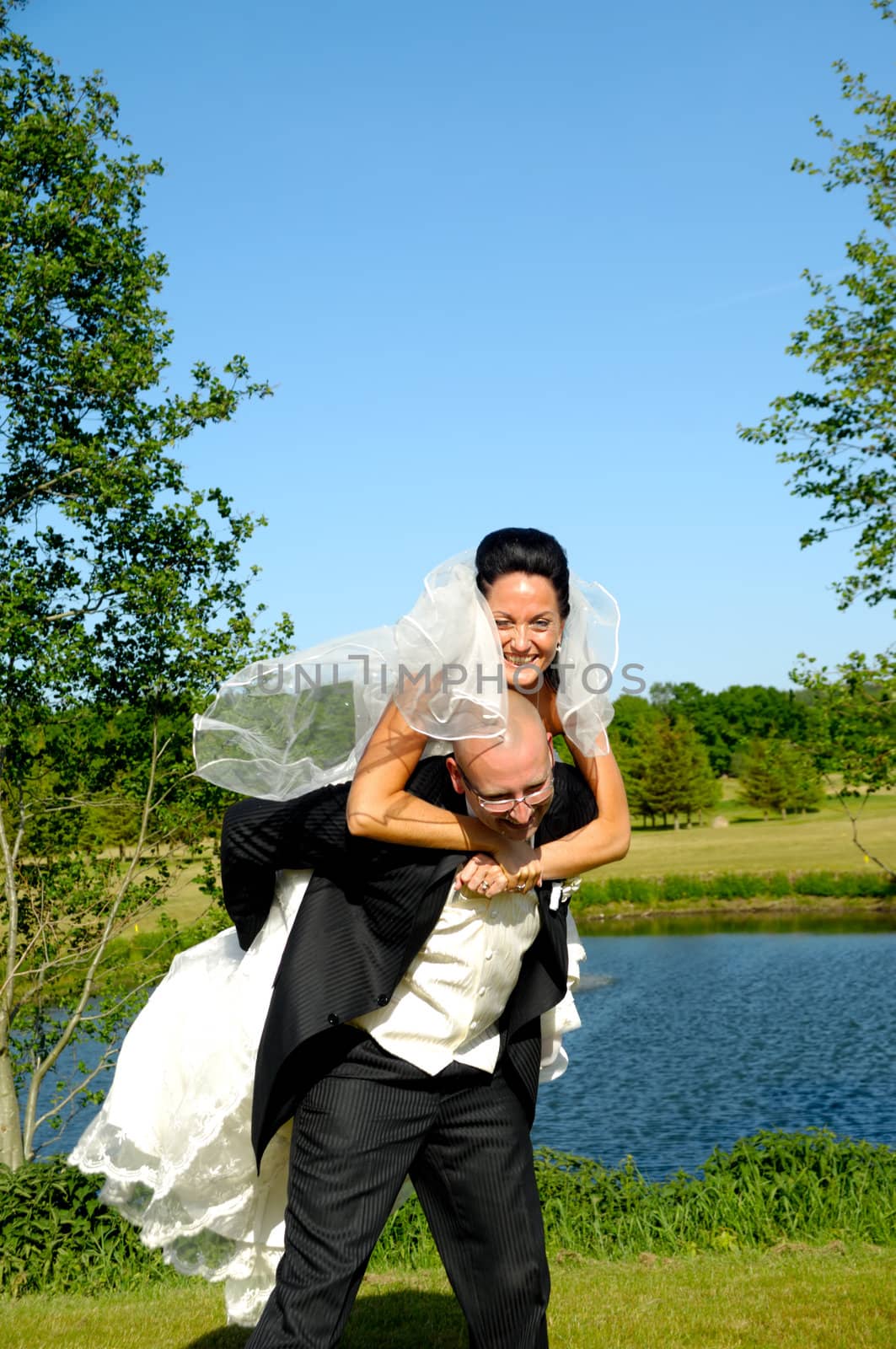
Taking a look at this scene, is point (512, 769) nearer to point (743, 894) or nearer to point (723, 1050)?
point (723, 1050)

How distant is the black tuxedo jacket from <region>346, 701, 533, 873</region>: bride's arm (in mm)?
81

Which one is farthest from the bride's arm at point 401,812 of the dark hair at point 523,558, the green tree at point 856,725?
the green tree at point 856,725

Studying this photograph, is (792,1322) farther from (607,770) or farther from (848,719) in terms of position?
(848,719)

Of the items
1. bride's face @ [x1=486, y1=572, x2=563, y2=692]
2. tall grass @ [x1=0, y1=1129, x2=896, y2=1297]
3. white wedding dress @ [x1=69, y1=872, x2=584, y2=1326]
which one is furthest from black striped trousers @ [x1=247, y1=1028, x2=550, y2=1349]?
tall grass @ [x1=0, y1=1129, x2=896, y2=1297]

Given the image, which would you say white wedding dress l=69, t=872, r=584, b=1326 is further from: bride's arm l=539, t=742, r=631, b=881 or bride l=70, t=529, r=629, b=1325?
bride's arm l=539, t=742, r=631, b=881

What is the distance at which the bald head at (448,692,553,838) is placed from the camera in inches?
103

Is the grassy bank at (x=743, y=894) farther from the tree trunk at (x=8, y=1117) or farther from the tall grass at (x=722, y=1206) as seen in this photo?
the tall grass at (x=722, y=1206)

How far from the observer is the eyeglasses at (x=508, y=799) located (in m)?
2.64

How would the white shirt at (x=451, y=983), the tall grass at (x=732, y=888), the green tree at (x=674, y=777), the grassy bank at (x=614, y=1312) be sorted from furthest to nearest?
the green tree at (x=674, y=777)
the tall grass at (x=732, y=888)
the grassy bank at (x=614, y=1312)
the white shirt at (x=451, y=983)

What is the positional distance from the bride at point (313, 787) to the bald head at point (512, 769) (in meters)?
0.04

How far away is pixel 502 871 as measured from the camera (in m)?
2.76

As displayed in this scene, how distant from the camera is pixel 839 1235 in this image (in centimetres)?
Answer: 662

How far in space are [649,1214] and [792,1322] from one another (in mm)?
2793

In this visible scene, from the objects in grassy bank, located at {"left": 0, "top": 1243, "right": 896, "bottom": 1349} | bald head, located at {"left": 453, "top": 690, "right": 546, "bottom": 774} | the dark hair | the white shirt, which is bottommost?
grassy bank, located at {"left": 0, "top": 1243, "right": 896, "bottom": 1349}
